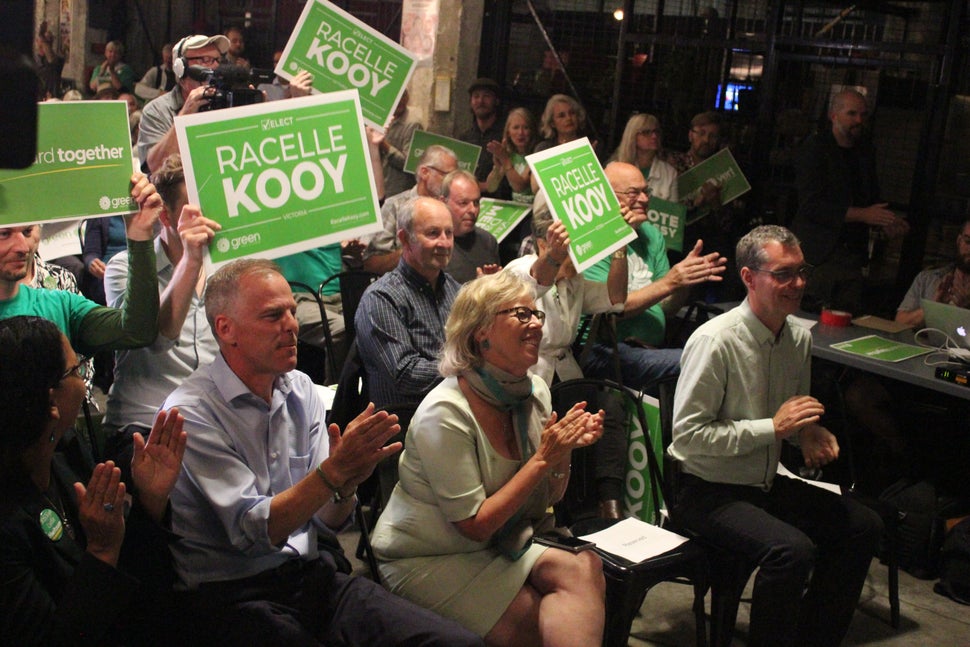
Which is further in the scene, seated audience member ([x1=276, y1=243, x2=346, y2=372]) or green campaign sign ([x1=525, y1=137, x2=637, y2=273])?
seated audience member ([x1=276, y1=243, x2=346, y2=372])

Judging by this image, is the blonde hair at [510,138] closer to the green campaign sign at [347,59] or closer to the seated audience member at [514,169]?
the seated audience member at [514,169]

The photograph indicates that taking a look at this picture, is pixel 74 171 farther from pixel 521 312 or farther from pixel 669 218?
pixel 669 218

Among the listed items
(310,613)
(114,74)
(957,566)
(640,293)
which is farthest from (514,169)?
(114,74)

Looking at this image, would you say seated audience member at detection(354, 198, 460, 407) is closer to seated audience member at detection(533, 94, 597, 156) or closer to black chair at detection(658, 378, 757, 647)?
black chair at detection(658, 378, 757, 647)

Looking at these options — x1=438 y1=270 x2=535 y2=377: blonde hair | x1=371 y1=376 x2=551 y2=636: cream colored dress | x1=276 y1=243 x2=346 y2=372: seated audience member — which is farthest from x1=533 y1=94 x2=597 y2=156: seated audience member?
x1=371 y1=376 x2=551 y2=636: cream colored dress

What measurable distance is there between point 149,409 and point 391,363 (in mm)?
932

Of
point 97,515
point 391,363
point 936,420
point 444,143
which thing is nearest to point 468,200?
point 444,143

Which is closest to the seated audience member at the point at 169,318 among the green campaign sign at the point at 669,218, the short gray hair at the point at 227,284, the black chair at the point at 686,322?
the short gray hair at the point at 227,284

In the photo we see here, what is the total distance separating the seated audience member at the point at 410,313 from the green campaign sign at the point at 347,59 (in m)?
1.09

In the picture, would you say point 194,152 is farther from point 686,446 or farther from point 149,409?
point 686,446

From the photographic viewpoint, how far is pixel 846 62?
7078mm

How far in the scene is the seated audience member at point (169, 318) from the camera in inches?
141

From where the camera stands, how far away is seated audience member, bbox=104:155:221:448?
3.59 metres

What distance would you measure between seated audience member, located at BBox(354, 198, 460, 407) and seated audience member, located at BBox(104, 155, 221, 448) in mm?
653
